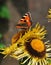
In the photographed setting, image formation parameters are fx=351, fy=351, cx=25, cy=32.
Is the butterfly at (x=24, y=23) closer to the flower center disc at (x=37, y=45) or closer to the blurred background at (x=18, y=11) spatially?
the flower center disc at (x=37, y=45)

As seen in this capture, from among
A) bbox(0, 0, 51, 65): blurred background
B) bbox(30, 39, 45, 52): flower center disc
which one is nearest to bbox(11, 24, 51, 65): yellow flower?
bbox(30, 39, 45, 52): flower center disc

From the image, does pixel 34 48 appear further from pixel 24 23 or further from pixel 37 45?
pixel 24 23

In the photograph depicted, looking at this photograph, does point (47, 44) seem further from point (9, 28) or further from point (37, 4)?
point (37, 4)

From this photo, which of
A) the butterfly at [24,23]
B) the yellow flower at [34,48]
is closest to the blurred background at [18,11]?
the yellow flower at [34,48]

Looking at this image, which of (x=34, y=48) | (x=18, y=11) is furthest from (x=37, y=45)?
(x=18, y=11)

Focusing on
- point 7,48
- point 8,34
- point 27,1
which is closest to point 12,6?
point 27,1

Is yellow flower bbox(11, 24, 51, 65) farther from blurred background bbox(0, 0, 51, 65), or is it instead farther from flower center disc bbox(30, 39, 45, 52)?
blurred background bbox(0, 0, 51, 65)

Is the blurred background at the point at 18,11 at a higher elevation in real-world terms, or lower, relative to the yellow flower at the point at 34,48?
lower

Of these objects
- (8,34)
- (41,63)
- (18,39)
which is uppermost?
(18,39)
